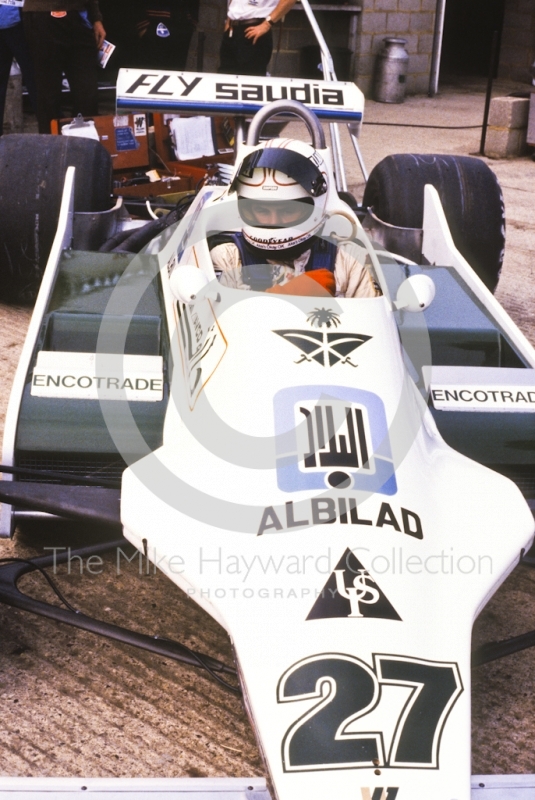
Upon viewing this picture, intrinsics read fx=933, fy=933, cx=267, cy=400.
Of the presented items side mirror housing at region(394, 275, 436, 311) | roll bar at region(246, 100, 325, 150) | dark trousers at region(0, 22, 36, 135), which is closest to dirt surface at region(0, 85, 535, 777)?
Result: side mirror housing at region(394, 275, 436, 311)

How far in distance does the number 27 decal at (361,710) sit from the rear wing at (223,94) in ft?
10.2

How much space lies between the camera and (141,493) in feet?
7.44

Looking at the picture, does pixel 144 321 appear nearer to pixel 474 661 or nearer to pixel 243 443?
pixel 243 443

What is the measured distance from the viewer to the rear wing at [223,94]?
4.34m

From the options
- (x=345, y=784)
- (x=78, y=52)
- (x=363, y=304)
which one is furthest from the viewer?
(x=78, y=52)

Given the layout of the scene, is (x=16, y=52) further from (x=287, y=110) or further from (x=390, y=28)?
(x=390, y=28)

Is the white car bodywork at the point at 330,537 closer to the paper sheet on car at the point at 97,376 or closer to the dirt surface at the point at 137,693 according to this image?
the paper sheet on car at the point at 97,376

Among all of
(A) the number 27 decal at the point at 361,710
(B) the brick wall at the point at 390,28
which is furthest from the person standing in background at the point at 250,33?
(A) the number 27 decal at the point at 361,710

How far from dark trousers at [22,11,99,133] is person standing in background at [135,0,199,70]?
2.99 feet

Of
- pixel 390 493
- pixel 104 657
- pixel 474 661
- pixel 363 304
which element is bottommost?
pixel 104 657

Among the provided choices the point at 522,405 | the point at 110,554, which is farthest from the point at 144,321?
the point at 522,405

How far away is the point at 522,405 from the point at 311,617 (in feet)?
4.14

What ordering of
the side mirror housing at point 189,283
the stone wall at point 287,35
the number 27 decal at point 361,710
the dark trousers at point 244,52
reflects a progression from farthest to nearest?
1. the stone wall at point 287,35
2. the dark trousers at point 244,52
3. the side mirror housing at point 189,283
4. the number 27 decal at point 361,710

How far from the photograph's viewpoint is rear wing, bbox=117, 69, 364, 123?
14.2ft
